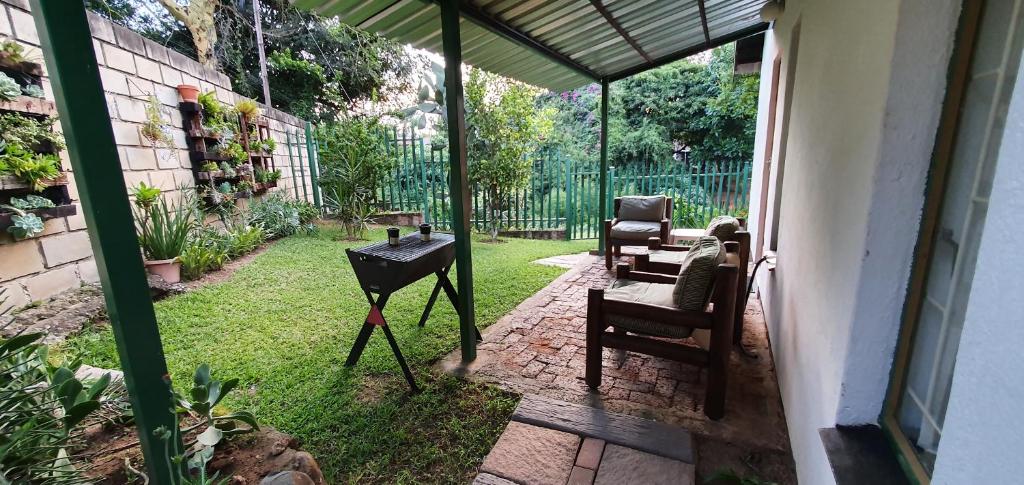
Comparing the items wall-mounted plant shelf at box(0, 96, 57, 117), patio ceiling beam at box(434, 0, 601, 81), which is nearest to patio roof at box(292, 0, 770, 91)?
patio ceiling beam at box(434, 0, 601, 81)

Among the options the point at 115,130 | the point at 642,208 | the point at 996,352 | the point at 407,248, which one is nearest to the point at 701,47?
the point at 642,208

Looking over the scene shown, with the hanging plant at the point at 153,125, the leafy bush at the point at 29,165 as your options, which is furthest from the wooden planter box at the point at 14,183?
the hanging plant at the point at 153,125

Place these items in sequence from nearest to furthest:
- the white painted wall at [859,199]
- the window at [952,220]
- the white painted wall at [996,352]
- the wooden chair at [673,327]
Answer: the white painted wall at [996,352]
the window at [952,220]
the white painted wall at [859,199]
the wooden chair at [673,327]

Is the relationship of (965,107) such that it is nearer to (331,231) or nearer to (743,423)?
(743,423)

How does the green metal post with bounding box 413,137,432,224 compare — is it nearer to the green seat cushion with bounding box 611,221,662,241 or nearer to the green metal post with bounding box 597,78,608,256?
the green metal post with bounding box 597,78,608,256

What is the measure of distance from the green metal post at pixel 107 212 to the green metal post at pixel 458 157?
145 cm

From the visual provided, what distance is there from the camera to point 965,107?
2.97 feet

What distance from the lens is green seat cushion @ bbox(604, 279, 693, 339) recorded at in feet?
7.20

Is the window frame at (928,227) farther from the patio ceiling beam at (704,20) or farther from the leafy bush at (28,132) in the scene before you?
the leafy bush at (28,132)

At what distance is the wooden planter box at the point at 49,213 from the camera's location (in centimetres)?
299

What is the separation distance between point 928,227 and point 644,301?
4.85 feet

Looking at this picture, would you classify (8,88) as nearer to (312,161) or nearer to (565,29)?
(565,29)

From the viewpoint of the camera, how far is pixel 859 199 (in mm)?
1171

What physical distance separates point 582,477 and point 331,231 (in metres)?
6.69
